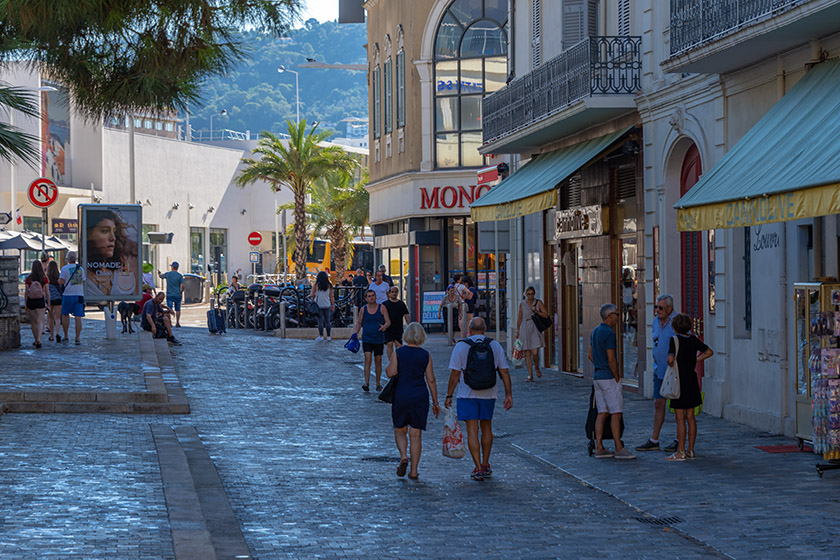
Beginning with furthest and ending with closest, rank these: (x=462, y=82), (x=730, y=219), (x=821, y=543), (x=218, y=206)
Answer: (x=218, y=206)
(x=462, y=82)
(x=730, y=219)
(x=821, y=543)

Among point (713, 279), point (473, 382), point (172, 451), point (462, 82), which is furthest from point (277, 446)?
Answer: point (462, 82)

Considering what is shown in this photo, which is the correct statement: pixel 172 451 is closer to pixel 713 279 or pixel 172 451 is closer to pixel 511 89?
pixel 713 279

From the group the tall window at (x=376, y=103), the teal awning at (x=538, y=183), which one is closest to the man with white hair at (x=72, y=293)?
the teal awning at (x=538, y=183)

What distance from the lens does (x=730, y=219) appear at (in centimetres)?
1171

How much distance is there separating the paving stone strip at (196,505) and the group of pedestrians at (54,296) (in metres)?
11.1

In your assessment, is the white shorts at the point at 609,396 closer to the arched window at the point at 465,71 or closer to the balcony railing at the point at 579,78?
the balcony railing at the point at 579,78

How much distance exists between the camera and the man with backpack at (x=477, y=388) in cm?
1098

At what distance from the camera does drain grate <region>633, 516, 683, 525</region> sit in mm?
8953

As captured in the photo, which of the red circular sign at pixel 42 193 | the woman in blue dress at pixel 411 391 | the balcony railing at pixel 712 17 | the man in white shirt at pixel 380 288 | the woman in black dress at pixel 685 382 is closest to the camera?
the woman in blue dress at pixel 411 391

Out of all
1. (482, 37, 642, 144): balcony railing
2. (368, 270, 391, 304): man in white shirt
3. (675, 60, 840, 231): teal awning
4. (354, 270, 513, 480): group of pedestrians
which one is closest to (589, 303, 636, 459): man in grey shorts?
(354, 270, 513, 480): group of pedestrians

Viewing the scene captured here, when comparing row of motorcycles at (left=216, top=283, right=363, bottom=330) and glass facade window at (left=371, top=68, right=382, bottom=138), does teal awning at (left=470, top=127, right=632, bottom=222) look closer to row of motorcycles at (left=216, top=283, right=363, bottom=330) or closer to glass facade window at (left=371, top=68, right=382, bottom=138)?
row of motorcycles at (left=216, top=283, right=363, bottom=330)

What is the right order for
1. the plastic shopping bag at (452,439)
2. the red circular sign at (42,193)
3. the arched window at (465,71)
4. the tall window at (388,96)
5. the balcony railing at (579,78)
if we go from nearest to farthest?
Answer: the plastic shopping bag at (452,439) → the balcony railing at (579,78) → the red circular sign at (42,193) → the arched window at (465,71) → the tall window at (388,96)

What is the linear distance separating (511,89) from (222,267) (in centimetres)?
5435

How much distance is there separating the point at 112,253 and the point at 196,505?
1796cm
